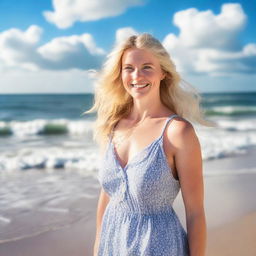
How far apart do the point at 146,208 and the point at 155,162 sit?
9.1 inches

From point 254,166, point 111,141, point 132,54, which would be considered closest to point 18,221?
point 111,141

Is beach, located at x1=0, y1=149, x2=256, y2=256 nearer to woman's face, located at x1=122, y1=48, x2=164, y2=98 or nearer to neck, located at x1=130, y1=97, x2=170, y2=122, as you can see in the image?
neck, located at x1=130, y1=97, x2=170, y2=122

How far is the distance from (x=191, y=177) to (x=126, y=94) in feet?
2.79

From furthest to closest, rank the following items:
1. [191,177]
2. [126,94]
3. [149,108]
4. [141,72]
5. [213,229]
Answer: [213,229]
[126,94]
[149,108]
[141,72]
[191,177]

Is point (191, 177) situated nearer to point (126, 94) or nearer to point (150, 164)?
point (150, 164)

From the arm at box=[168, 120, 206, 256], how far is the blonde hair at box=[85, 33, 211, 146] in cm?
37

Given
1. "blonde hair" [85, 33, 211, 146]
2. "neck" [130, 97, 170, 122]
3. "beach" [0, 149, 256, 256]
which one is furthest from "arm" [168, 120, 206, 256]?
"beach" [0, 149, 256, 256]

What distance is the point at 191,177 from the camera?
2.02 meters

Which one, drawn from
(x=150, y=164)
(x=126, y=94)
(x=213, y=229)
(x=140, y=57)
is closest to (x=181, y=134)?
(x=150, y=164)

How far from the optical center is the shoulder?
2.01m

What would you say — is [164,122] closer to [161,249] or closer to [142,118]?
[142,118]

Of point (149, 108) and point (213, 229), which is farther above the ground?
point (149, 108)

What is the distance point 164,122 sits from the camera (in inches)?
86.7

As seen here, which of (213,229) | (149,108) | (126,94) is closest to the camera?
(149,108)
